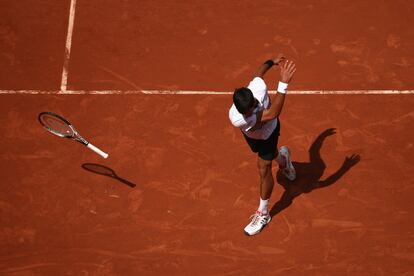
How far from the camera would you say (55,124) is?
316 inches

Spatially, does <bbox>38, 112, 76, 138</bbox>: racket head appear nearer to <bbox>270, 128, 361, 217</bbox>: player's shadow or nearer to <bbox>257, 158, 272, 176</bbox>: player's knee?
<bbox>257, 158, 272, 176</bbox>: player's knee

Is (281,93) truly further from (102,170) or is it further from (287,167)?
(102,170)

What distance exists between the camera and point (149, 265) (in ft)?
24.2

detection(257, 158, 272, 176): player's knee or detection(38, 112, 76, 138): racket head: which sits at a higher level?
detection(38, 112, 76, 138): racket head

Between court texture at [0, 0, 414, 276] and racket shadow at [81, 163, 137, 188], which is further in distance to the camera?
racket shadow at [81, 163, 137, 188]

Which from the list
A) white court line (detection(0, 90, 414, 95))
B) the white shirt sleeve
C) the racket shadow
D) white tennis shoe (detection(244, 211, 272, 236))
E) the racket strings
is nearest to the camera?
the white shirt sleeve

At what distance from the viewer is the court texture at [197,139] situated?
7492 millimetres

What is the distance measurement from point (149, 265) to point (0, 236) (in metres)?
2.07

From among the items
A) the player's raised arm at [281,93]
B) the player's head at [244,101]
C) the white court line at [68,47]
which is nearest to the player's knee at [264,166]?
the player's raised arm at [281,93]

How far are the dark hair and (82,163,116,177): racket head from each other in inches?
107

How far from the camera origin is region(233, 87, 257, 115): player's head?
20.3 feet

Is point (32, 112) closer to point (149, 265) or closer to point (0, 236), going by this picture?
point (0, 236)

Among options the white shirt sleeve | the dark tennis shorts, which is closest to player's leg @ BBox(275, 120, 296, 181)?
the dark tennis shorts

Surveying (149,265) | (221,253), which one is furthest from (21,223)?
(221,253)
